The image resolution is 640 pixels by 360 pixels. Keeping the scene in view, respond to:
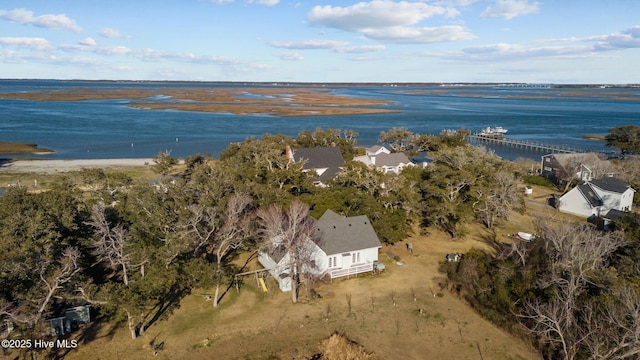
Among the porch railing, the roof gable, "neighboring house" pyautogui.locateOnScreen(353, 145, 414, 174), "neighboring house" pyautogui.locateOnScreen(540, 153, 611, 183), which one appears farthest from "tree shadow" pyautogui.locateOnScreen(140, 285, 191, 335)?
"neighboring house" pyautogui.locateOnScreen(540, 153, 611, 183)

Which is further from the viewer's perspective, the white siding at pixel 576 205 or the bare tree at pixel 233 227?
the white siding at pixel 576 205

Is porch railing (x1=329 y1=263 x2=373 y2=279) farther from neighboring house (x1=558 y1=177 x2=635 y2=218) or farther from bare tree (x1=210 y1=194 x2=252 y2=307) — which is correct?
neighboring house (x1=558 y1=177 x2=635 y2=218)

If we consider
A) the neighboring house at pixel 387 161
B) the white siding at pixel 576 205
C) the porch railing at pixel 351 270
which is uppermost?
the neighboring house at pixel 387 161

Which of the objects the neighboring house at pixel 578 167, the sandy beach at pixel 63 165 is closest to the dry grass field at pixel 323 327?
the neighboring house at pixel 578 167

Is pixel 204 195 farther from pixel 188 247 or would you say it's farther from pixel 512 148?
pixel 512 148

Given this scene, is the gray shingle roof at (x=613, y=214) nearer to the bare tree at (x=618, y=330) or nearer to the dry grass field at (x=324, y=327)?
the dry grass field at (x=324, y=327)

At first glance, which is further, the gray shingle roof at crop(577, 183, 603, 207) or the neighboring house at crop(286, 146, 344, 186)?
the neighboring house at crop(286, 146, 344, 186)

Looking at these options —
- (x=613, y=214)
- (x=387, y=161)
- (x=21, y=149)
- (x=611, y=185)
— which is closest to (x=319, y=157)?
(x=387, y=161)
